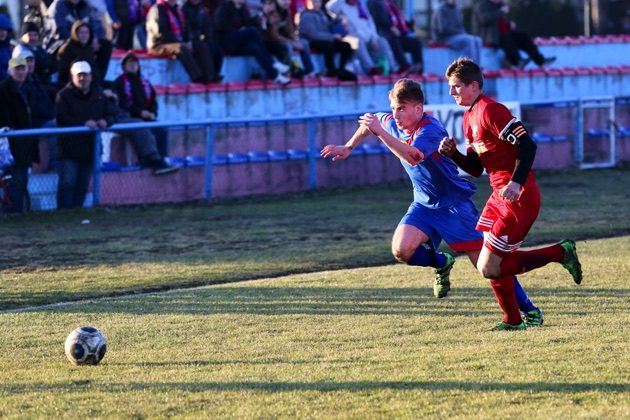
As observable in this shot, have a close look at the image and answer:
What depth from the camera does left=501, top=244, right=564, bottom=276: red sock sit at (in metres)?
8.02

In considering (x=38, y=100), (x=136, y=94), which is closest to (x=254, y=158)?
(x=136, y=94)

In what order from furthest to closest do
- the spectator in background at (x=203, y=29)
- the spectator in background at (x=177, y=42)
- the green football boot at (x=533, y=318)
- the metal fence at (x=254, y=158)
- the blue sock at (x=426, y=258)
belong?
1. the spectator in background at (x=203, y=29)
2. the spectator in background at (x=177, y=42)
3. the metal fence at (x=254, y=158)
4. the blue sock at (x=426, y=258)
5. the green football boot at (x=533, y=318)

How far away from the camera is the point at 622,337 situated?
761 centimetres

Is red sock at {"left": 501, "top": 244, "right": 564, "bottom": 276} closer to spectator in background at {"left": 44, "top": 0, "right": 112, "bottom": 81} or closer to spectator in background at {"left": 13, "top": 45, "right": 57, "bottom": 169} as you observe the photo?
spectator in background at {"left": 13, "top": 45, "right": 57, "bottom": 169}

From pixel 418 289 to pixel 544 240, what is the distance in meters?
3.43

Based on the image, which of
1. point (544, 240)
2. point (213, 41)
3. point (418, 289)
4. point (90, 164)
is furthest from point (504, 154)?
point (213, 41)

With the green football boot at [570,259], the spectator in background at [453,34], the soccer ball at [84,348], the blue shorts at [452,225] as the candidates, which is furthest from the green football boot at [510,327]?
the spectator in background at [453,34]

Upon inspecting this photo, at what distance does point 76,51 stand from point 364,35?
243 inches

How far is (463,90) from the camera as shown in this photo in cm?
796

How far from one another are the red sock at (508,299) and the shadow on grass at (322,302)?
66 centimetres

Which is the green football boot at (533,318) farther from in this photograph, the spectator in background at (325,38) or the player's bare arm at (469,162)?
the spectator in background at (325,38)

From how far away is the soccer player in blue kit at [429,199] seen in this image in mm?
8547

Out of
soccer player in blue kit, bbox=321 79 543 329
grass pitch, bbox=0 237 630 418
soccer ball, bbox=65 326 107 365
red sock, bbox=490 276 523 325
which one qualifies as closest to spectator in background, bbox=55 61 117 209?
grass pitch, bbox=0 237 630 418

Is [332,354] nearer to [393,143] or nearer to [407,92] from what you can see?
[393,143]
